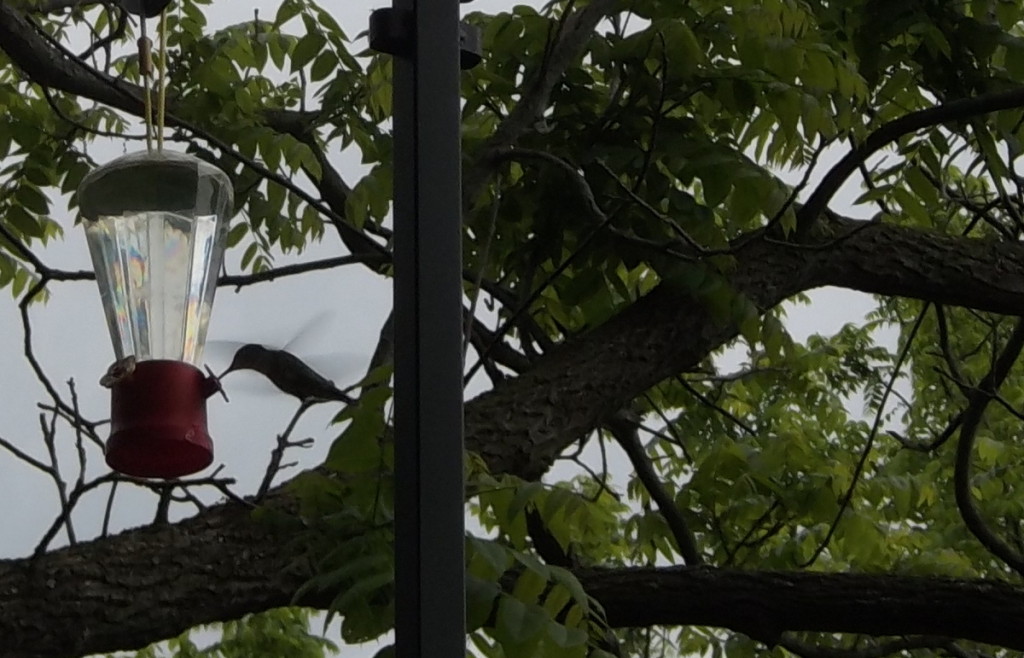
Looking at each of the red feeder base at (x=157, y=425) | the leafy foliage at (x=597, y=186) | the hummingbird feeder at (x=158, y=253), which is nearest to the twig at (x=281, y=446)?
the leafy foliage at (x=597, y=186)

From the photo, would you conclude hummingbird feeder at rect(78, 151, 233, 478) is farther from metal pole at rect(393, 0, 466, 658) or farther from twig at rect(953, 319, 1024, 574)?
twig at rect(953, 319, 1024, 574)

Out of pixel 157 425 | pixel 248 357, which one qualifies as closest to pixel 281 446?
pixel 248 357

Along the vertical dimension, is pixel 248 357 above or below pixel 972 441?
below

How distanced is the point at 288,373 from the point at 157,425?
4.07 feet

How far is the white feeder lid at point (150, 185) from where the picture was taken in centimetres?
201

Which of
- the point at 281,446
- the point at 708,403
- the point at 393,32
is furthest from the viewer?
the point at 708,403

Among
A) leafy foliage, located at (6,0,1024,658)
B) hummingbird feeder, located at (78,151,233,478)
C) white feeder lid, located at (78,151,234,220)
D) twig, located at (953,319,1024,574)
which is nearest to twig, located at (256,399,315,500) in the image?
leafy foliage, located at (6,0,1024,658)

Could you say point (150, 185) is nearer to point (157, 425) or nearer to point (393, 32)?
point (157, 425)

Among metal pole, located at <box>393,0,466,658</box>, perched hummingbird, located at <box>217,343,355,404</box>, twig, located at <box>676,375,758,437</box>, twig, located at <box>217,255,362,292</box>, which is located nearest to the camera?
metal pole, located at <box>393,0,466,658</box>

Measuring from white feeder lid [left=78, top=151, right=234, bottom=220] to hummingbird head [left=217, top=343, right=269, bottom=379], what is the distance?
0.84 feet

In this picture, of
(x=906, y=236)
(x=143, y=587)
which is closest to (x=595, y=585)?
(x=143, y=587)

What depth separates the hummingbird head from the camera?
2.28m

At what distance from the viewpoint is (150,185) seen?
2.01 metres

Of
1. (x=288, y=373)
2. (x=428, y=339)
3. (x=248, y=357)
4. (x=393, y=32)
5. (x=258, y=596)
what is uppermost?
(x=288, y=373)
